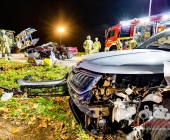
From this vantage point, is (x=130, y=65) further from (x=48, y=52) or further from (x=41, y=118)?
(x=48, y=52)

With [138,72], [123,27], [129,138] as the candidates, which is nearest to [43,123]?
[129,138]

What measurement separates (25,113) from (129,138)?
219 cm

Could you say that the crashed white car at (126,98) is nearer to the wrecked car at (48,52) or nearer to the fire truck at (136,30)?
the wrecked car at (48,52)

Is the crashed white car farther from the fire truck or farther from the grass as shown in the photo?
the fire truck

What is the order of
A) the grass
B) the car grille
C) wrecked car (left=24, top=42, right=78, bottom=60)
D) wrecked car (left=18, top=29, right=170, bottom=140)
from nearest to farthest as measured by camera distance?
wrecked car (left=18, top=29, right=170, bottom=140) < the car grille < the grass < wrecked car (left=24, top=42, right=78, bottom=60)

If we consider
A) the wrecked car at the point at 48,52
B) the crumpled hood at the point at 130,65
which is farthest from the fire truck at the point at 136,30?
the crumpled hood at the point at 130,65

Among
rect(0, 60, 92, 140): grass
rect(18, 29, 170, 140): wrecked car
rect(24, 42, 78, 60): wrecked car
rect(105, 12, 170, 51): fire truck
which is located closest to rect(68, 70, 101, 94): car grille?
rect(18, 29, 170, 140): wrecked car

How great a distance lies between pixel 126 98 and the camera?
194cm

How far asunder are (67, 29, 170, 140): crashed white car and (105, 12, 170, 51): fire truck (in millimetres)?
10385

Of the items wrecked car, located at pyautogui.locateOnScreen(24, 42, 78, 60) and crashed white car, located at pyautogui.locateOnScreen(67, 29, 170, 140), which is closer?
crashed white car, located at pyautogui.locateOnScreen(67, 29, 170, 140)

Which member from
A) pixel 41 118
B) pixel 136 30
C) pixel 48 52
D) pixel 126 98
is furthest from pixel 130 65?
pixel 136 30

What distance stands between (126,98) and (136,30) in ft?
42.6

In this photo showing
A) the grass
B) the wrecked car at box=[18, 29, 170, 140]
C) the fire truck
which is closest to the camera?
the wrecked car at box=[18, 29, 170, 140]

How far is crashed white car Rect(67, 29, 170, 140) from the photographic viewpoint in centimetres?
184
